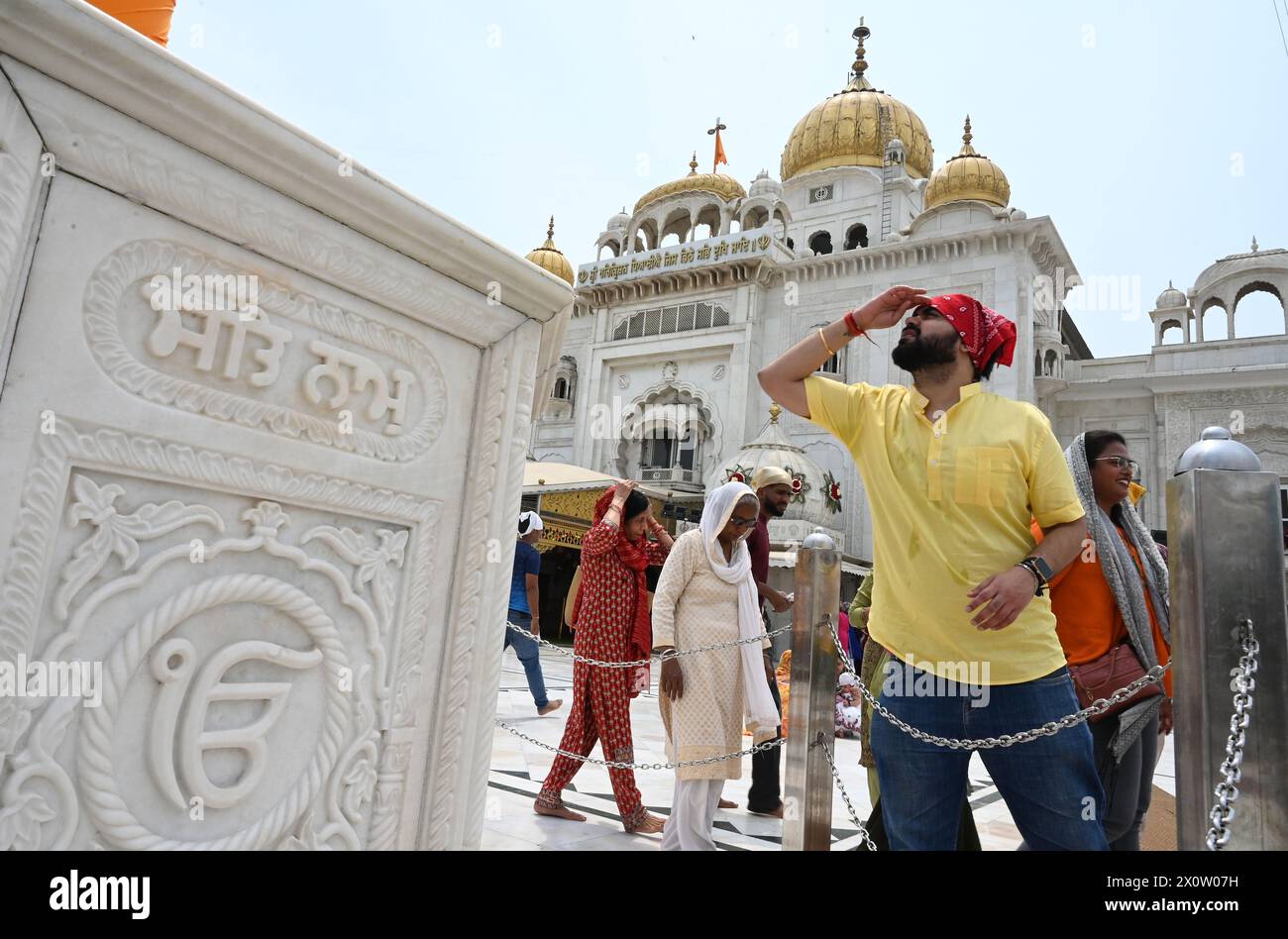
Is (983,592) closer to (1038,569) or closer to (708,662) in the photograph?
(1038,569)

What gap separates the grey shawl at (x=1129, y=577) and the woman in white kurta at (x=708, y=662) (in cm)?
113

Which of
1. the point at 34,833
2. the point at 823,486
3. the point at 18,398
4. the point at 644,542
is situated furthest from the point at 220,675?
the point at 823,486

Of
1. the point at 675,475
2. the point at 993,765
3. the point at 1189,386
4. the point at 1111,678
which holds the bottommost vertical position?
the point at 993,765

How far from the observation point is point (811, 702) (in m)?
2.52

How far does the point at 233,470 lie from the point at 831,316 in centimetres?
1747

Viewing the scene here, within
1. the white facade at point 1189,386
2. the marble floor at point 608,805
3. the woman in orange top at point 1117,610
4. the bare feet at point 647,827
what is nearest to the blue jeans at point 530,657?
the marble floor at point 608,805

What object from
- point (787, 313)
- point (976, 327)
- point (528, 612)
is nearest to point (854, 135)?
point (787, 313)

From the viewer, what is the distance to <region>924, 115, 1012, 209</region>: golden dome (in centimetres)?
1723

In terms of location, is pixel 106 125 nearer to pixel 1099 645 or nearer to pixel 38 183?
pixel 38 183

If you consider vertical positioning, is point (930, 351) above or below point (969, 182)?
below

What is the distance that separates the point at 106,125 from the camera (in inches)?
31.5

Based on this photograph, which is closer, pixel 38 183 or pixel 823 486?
pixel 38 183
